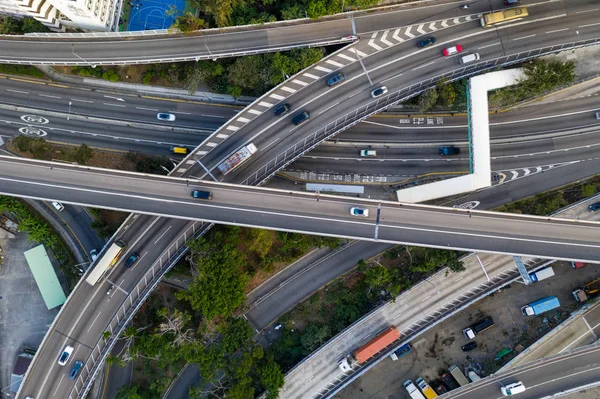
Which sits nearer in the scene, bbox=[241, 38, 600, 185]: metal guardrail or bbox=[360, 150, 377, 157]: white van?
bbox=[241, 38, 600, 185]: metal guardrail

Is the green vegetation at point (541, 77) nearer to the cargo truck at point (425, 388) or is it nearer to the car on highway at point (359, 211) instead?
the car on highway at point (359, 211)

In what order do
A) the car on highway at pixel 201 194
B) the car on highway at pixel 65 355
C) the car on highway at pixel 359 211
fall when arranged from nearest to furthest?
the car on highway at pixel 359 211 → the car on highway at pixel 201 194 → the car on highway at pixel 65 355

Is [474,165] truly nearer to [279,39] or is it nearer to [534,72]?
[534,72]

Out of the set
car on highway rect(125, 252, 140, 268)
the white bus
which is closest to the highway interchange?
car on highway rect(125, 252, 140, 268)

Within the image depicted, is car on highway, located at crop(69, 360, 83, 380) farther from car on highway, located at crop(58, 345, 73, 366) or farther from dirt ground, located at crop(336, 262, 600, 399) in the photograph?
dirt ground, located at crop(336, 262, 600, 399)

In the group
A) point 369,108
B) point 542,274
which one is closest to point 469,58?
point 369,108

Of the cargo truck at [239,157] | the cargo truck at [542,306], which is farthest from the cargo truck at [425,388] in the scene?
the cargo truck at [239,157]

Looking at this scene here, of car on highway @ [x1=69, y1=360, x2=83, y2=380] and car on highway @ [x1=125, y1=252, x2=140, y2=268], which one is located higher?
car on highway @ [x1=125, y1=252, x2=140, y2=268]
